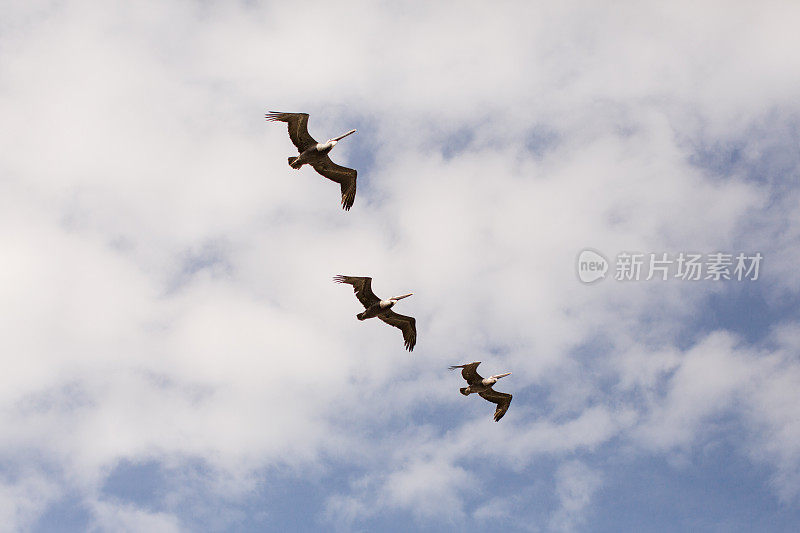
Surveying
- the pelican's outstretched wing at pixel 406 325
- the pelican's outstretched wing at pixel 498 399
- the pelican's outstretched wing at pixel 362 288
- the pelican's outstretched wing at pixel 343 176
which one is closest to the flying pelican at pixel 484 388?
the pelican's outstretched wing at pixel 498 399

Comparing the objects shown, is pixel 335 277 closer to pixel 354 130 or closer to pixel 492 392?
pixel 354 130

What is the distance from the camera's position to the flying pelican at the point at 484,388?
4304cm

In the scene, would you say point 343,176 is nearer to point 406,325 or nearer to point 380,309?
point 380,309

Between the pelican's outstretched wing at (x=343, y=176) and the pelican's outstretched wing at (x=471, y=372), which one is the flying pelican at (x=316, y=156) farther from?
the pelican's outstretched wing at (x=471, y=372)

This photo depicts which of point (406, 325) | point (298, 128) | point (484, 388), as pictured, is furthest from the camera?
point (484, 388)

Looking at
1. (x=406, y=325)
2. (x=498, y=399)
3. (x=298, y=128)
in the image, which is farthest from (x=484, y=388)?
(x=298, y=128)

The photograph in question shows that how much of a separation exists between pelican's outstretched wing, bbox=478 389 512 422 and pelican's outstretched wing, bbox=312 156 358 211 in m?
13.3

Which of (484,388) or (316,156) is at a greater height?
(316,156)

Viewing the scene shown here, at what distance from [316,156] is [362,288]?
669 centimetres

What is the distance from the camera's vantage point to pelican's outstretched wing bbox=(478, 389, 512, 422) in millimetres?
45441

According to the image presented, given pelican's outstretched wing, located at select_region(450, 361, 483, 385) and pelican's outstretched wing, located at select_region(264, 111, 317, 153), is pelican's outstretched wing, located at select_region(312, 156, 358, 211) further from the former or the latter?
pelican's outstretched wing, located at select_region(450, 361, 483, 385)

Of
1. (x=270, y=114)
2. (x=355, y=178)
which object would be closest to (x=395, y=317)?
(x=355, y=178)

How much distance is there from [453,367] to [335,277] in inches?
310

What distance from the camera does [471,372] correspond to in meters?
43.2
